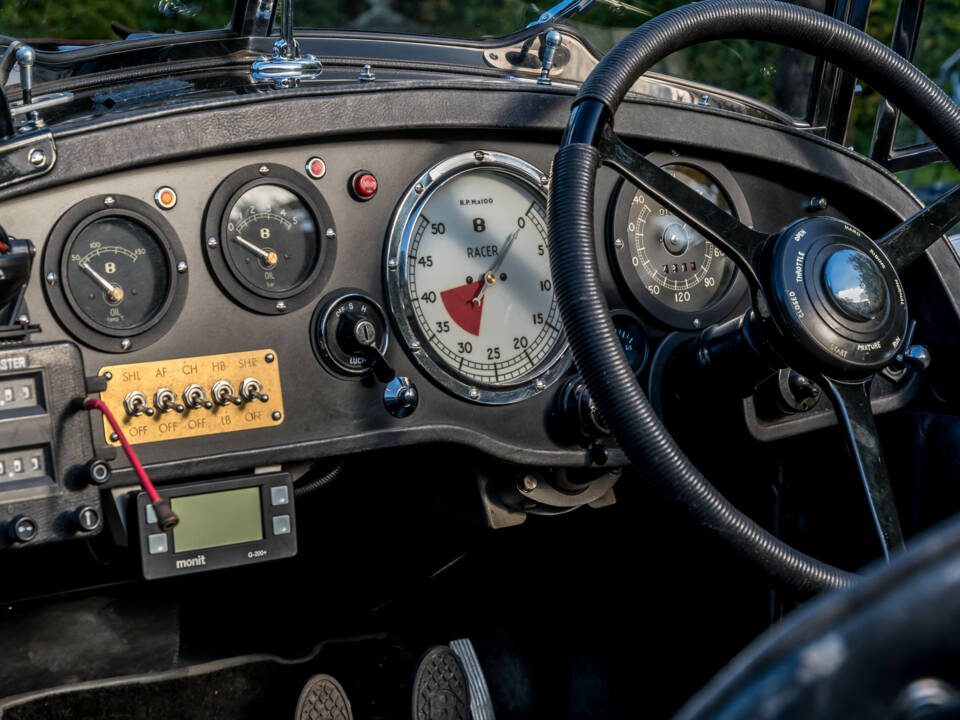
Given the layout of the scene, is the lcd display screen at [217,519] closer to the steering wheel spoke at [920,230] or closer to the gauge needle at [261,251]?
the gauge needle at [261,251]

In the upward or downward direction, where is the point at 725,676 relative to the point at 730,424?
upward

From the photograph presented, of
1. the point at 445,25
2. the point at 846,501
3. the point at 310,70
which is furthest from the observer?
the point at 445,25

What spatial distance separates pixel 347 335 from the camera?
6.23 feet

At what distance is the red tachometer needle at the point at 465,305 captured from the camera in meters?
2.01

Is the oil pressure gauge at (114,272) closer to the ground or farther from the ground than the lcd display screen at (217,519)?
farther from the ground

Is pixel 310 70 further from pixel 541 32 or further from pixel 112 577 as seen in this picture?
pixel 112 577

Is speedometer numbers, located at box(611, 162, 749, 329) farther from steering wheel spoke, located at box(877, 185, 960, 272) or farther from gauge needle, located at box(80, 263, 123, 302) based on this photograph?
gauge needle, located at box(80, 263, 123, 302)

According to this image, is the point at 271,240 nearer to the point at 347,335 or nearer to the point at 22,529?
the point at 347,335

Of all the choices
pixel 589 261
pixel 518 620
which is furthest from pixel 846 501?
pixel 589 261

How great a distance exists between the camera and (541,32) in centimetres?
256

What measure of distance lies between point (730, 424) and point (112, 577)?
4.33 feet

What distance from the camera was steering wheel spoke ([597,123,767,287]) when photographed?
5.59ft

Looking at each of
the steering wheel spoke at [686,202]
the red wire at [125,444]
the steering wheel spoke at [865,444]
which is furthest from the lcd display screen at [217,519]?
the steering wheel spoke at [865,444]

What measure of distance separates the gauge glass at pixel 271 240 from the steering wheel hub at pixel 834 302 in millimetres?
745
